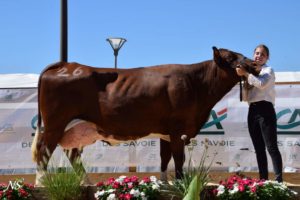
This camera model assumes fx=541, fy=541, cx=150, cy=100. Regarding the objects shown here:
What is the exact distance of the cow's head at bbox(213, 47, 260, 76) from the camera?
249 inches

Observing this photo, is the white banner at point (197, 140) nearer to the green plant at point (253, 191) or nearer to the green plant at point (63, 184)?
the green plant at point (63, 184)

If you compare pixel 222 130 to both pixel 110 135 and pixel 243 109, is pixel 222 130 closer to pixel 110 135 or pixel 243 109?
pixel 243 109

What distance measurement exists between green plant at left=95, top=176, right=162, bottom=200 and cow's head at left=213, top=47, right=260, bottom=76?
180 centimetres

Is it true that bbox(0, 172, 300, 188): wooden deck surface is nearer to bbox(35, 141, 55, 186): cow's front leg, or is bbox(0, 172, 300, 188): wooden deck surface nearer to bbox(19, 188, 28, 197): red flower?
bbox(35, 141, 55, 186): cow's front leg

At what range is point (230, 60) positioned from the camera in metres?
6.49

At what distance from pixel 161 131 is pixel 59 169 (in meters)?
1.35

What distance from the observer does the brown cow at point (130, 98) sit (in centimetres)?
632

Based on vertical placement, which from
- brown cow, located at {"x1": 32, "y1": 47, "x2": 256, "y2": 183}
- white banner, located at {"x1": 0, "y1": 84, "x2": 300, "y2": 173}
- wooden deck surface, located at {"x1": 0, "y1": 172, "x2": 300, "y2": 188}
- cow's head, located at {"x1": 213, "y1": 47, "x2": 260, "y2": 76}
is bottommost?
wooden deck surface, located at {"x1": 0, "y1": 172, "x2": 300, "y2": 188}

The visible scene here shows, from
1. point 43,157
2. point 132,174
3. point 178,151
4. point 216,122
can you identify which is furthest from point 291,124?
point 43,157

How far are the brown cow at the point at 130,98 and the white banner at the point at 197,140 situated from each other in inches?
99.9

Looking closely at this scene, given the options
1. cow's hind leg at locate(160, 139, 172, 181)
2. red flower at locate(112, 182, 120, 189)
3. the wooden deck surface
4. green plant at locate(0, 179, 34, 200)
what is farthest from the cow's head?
the wooden deck surface

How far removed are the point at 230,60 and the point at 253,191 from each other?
187 cm

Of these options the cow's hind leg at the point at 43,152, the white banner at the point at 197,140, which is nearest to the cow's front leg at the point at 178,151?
the cow's hind leg at the point at 43,152

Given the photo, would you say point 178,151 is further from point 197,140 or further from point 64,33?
point 64,33
